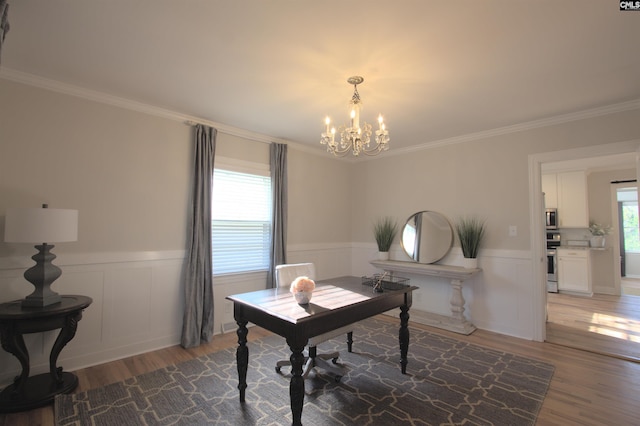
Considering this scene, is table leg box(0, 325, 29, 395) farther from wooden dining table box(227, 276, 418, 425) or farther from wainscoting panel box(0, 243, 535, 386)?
wooden dining table box(227, 276, 418, 425)

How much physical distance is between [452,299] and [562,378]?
4.51ft

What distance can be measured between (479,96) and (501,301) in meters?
2.51

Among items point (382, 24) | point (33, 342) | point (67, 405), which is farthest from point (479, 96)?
point (33, 342)

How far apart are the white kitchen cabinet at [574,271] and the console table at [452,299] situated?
349cm

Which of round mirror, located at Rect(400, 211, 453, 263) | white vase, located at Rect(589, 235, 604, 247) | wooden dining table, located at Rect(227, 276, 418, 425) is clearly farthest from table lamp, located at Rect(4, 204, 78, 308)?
white vase, located at Rect(589, 235, 604, 247)

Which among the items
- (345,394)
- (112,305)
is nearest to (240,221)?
(112,305)

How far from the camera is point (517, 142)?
3.79 meters

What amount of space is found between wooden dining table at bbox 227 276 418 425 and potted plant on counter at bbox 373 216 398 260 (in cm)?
204

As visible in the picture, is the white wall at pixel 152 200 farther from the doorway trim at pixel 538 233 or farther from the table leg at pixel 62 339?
the table leg at pixel 62 339

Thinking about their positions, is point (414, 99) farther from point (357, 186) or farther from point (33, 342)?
point (33, 342)

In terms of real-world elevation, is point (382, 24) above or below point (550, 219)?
above

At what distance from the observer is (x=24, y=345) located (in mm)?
2262

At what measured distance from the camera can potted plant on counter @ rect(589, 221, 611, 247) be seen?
5949 mm

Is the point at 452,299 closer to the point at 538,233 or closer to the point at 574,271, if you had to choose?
the point at 538,233
